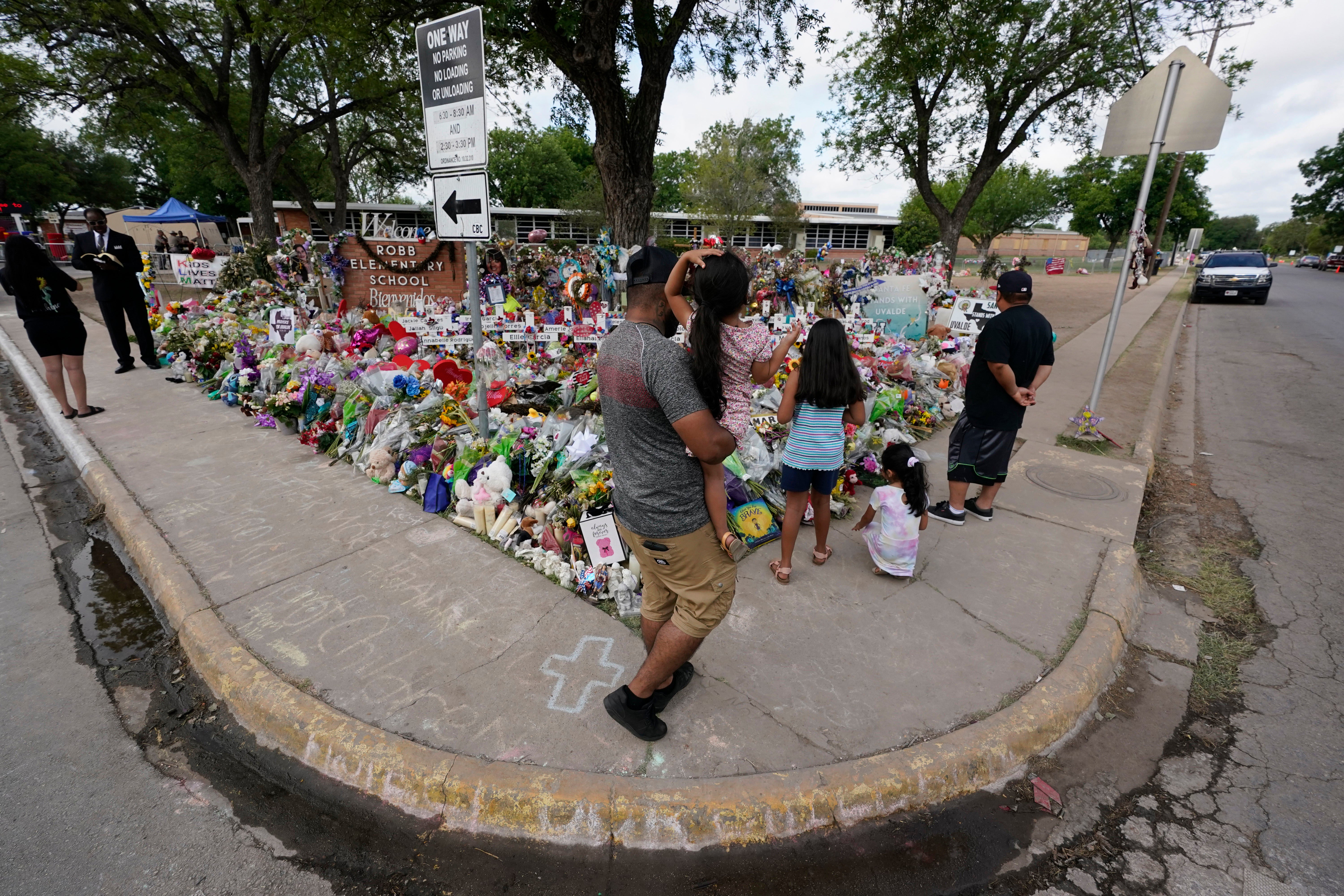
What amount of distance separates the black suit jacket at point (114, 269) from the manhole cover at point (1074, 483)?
1042cm

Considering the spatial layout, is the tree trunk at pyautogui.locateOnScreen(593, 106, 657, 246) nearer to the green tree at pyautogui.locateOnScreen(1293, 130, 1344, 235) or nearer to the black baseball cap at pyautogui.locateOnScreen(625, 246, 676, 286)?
the black baseball cap at pyautogui.locateOnScreen(625, 246, 676, 286)

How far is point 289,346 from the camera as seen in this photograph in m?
6.86

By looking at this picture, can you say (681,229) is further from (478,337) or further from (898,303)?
(478,337)

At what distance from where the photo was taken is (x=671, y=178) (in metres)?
52.1

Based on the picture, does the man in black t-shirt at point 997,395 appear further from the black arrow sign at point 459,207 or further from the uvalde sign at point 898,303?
the uvalde sign at point 898,303

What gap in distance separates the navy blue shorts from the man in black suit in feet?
28.2

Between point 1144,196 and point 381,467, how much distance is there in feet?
23.1

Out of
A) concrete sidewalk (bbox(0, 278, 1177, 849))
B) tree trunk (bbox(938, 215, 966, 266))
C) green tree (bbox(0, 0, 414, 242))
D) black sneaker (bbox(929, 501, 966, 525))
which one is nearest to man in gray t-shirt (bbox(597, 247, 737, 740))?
concrete sidewalk (bbox(0, 278, 1177, 849))

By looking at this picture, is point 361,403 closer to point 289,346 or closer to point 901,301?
point 289,346

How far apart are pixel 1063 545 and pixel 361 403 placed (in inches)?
219

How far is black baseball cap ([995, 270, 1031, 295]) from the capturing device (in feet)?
12.5

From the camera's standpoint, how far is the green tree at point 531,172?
4019 centimetres

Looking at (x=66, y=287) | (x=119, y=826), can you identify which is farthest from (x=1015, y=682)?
(x=66, y=287)

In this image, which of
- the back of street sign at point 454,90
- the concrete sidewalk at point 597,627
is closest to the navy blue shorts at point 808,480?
the concrete sidewalk at point 597,627
